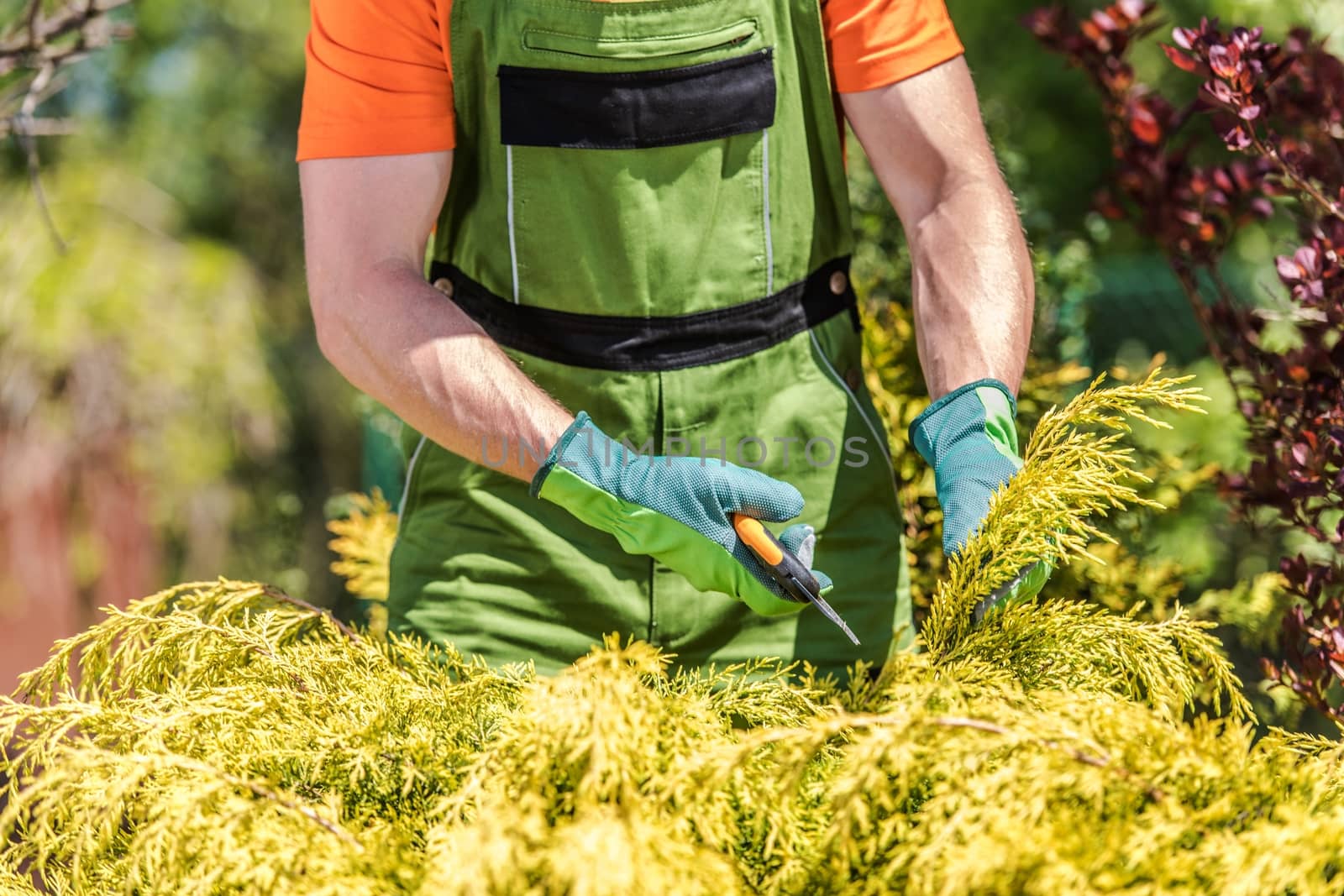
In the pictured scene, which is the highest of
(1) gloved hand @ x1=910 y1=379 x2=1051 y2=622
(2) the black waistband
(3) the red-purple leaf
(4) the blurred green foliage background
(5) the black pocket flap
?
(5) the black pocket flap

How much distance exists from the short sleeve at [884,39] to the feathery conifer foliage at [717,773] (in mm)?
596

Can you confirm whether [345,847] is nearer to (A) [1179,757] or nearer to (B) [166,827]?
(B) [166,827]

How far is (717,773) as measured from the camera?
864 mm

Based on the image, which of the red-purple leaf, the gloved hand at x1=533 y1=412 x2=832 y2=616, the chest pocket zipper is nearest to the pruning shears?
the gloved hand at x1=533 y1=412 x2=832 y2=616

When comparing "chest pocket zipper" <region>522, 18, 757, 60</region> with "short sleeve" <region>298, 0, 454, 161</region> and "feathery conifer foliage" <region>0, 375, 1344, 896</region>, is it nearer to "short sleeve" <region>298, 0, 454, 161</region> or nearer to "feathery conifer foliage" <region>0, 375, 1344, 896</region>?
"short sleeve" <region>298, 0, 454, 161</region>

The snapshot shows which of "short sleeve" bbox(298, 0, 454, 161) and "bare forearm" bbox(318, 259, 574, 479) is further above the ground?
"short sleeve" bbox(298, 0, 454, 161)

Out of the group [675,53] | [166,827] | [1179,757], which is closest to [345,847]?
[166,827]

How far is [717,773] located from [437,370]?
0.73 m

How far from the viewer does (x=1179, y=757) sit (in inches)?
33.6

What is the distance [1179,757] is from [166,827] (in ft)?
2.44

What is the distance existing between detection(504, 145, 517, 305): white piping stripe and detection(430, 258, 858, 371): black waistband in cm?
4

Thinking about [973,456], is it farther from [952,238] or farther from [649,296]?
[649,296]

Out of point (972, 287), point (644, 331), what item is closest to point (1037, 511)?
point (972, 287)

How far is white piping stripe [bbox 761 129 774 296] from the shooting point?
5.19ft
